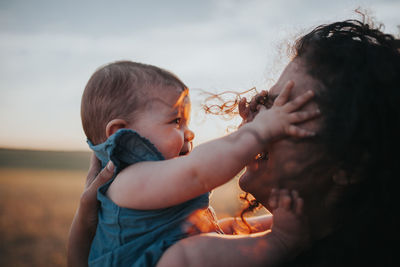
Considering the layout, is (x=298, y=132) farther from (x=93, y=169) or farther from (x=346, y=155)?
(x=93, y=169)

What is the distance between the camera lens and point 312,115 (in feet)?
4.38

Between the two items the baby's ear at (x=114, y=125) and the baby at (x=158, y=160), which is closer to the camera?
the baby at (x=158, y=160)

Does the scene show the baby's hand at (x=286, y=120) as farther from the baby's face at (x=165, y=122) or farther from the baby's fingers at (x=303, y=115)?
the baby's face at (x=165, y=122)

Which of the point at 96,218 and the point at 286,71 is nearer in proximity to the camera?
the point at 286,71

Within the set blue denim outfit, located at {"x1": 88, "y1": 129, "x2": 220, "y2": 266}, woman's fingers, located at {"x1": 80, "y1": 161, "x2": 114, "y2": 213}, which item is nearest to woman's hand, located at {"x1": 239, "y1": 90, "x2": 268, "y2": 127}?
blue denim outfit, located at {"x1": 88, "y1": 129, "x2": 220, "y2": 266}

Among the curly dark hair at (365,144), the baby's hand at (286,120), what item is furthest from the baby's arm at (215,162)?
the curly dark hair at (365,144)

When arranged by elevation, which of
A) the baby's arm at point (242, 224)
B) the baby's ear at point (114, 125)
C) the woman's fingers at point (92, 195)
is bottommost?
the baby's arm at point (242, 224)

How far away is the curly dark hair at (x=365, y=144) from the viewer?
1.26 metres

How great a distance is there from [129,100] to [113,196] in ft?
2.14

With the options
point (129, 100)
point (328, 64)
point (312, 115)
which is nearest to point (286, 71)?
point (328, 64)

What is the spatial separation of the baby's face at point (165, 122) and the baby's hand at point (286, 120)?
0.65 meters

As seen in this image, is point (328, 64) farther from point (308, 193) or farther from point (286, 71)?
point (308, 193)

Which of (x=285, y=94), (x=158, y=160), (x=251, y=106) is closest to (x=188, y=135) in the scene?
(x=158, y=160)

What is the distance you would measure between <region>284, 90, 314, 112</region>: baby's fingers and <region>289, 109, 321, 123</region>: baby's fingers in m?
0.03
